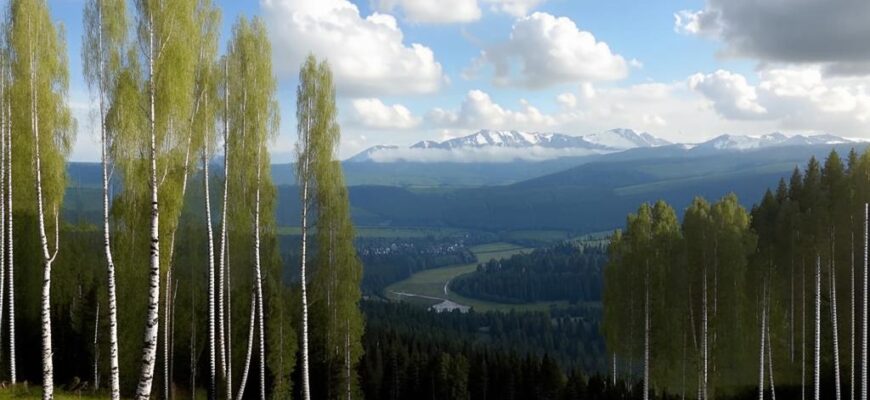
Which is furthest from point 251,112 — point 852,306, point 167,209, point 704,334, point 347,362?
point 852,306

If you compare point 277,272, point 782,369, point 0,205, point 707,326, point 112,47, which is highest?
point 112,47

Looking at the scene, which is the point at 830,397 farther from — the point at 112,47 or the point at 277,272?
the point at 112,47

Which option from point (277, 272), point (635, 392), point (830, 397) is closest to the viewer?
point (277, 272)

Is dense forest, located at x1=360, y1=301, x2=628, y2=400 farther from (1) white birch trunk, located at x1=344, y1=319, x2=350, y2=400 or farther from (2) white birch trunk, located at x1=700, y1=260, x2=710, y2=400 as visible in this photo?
(1) white birch trunk, located at x1=344, y1=319, x2=350, y2=400

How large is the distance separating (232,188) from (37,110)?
28.9 ft

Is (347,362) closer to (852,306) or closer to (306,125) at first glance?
(306,125)

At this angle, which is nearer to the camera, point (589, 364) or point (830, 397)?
point (830, 397)

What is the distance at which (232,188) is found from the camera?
29.7m

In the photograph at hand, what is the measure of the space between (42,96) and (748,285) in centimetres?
3829

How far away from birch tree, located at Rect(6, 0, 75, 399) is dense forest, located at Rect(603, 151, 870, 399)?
30997mm

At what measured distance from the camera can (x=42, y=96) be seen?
911 inches

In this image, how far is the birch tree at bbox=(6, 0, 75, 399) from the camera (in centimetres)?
2241

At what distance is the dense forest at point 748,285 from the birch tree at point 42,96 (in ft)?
102

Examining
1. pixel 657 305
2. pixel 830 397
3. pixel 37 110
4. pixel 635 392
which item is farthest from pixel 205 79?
pixel 830 397
